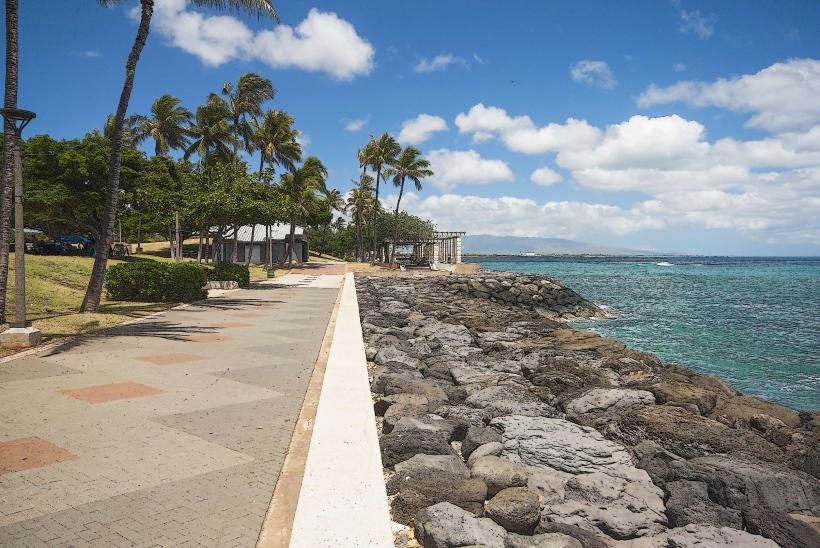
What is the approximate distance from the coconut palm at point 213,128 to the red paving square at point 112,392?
36.3 meters

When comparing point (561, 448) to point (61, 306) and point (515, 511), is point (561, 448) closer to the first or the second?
point (515, 511)

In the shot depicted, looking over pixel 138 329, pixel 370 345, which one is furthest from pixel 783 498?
pixel 138 329

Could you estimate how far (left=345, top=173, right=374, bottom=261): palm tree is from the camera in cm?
5944

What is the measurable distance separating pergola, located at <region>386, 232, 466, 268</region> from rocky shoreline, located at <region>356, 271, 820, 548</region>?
38.1m

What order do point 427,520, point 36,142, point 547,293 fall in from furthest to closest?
point 36,142 < point 547,293 < point 427,520

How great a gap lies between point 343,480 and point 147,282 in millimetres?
15326

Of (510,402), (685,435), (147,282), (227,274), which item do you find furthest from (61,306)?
(685,435)

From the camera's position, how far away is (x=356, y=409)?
18.6 feet

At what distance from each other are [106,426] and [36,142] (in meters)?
37.4

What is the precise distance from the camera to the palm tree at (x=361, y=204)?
59.4 meters

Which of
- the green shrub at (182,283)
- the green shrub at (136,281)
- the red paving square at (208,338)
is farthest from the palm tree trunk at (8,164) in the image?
the green shrub at (182,283)

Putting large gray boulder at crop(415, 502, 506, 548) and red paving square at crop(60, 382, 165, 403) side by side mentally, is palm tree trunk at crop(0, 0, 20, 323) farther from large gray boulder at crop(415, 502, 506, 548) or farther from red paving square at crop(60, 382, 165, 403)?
A: large gray boulder at crop(415, 502, 506, 548)

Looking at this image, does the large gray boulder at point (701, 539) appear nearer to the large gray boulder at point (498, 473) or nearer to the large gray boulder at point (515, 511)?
the large gray boulder at point (515, 511)

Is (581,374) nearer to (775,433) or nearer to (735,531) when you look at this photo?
(775,433)
